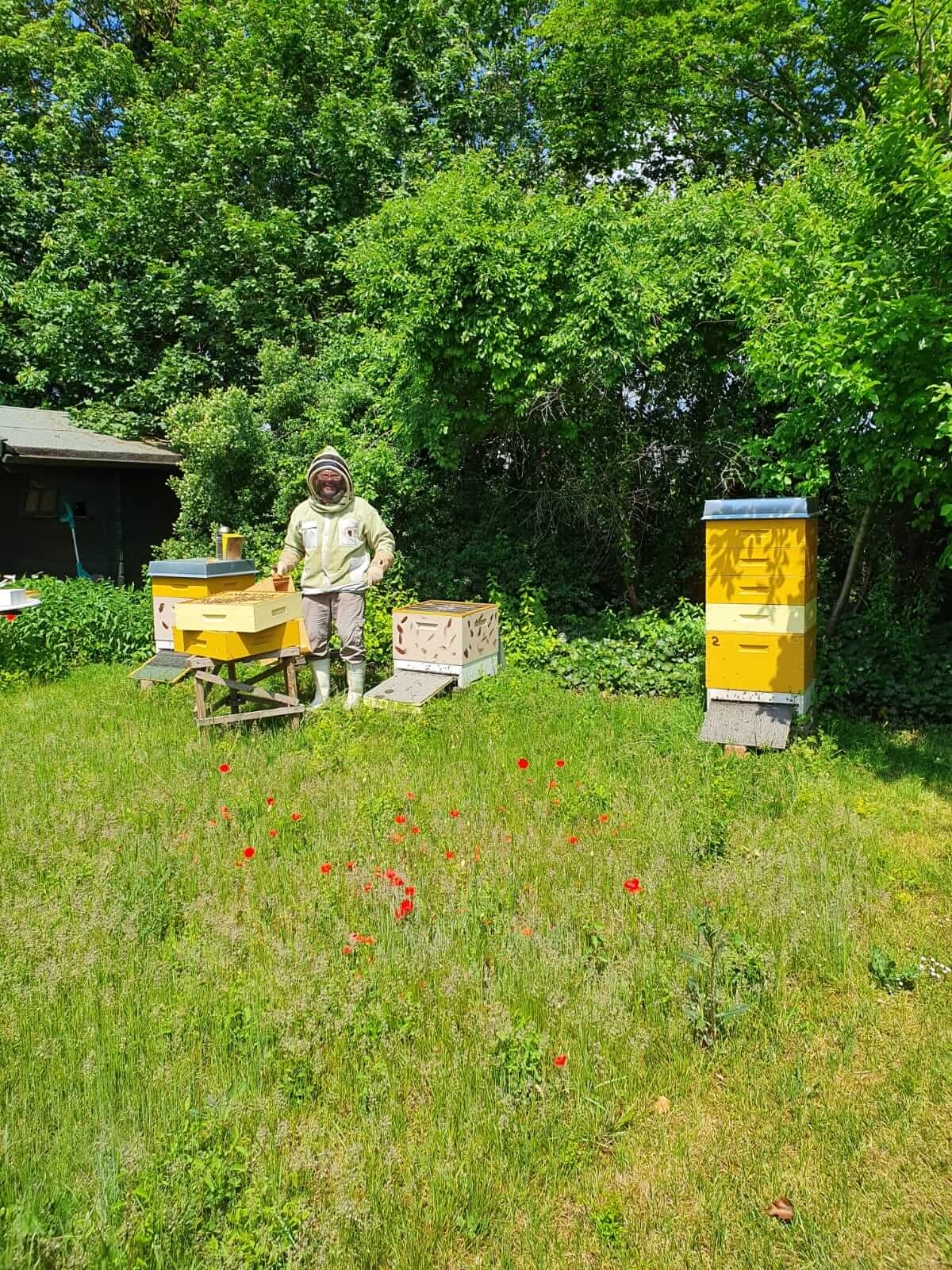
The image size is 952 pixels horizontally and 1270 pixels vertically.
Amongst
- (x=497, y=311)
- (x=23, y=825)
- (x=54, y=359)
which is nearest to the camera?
(x=23, y=825)

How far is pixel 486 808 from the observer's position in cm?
439

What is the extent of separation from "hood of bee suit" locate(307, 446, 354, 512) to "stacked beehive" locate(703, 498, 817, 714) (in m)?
2.88

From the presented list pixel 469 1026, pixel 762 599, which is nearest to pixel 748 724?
pixel 762 599

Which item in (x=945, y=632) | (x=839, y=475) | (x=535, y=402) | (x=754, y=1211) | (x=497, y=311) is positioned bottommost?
(x=754, y=1211)

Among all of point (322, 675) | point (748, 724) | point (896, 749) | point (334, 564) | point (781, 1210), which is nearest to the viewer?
point (781, 1210)

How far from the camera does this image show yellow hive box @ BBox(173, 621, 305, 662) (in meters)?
5.57

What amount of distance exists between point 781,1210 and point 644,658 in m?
5.63

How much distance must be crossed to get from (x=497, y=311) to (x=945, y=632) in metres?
4.79

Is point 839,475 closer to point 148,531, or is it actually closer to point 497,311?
point 497,311

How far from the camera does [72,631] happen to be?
8508 millimetres

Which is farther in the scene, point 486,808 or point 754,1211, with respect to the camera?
point 486,808

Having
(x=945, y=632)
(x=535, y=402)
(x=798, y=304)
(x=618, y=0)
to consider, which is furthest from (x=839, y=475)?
(x=618, y=0)

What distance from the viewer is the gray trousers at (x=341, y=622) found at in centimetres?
662

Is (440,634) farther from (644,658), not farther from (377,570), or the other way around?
(644,658)
